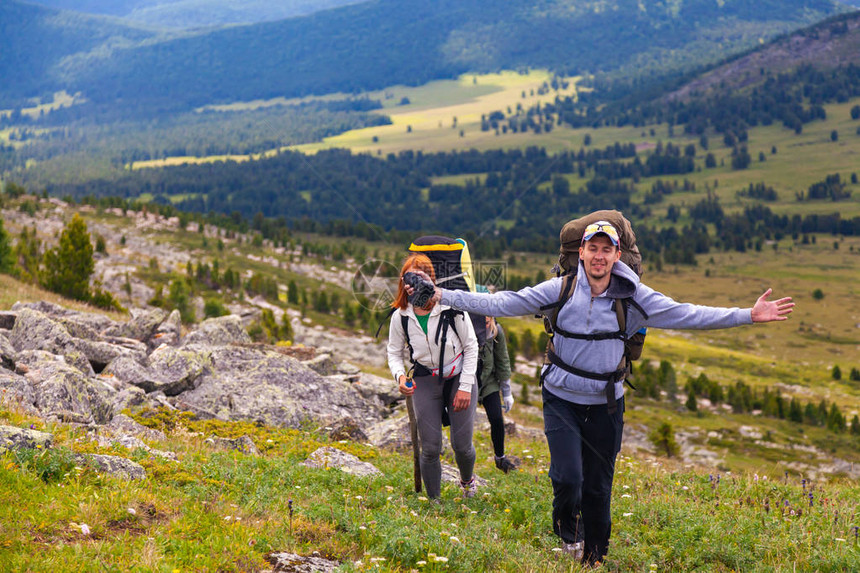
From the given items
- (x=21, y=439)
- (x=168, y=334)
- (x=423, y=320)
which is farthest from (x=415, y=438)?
(x=168, y=334)

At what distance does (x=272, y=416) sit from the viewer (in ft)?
52.0

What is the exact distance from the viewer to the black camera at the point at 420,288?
25.7ft

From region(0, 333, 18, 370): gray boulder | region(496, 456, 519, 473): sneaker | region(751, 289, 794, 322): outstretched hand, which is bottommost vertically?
region(496, 456, 519, 473): sneaker

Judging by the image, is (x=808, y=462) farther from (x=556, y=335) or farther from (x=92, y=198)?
(x=92, y=198)

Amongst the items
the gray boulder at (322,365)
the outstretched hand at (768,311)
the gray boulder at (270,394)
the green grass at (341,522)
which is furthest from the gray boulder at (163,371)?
the outstretched hand at (768,311)

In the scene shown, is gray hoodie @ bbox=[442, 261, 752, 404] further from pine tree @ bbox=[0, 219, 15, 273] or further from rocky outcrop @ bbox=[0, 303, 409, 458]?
pine tree @ bbox=[0, 219, 15, 273]

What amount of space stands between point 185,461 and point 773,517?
8.50m

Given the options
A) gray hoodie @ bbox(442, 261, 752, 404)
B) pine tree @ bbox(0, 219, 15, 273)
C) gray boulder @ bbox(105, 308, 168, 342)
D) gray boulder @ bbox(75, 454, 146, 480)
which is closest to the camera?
gray hoodie @ bbox(442, 261, 752, 404)

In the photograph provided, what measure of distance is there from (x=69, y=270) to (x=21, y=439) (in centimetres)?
3359

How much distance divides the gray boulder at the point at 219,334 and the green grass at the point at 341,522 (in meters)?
10.9

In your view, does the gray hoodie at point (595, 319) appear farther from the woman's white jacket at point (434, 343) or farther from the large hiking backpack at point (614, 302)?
the woman's white jacket at point (434, 343)

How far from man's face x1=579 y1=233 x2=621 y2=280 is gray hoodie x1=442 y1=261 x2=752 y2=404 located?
147 mm

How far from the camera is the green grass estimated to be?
6.54 meters

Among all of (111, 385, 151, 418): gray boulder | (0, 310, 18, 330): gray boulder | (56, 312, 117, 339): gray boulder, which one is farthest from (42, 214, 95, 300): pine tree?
(111, 385, 151, 418): gray boulder
